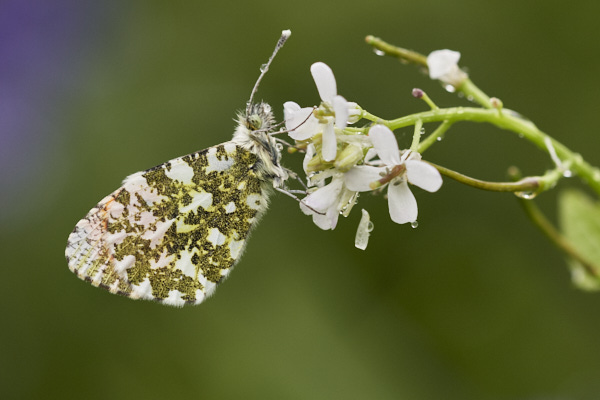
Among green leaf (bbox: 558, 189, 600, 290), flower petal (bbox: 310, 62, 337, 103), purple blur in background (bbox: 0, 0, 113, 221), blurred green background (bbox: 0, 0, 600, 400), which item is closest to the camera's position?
flower petal (bbox: 310, 62, 337, 103)

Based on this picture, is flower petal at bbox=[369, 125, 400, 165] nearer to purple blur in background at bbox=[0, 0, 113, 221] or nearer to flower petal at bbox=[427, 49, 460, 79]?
flower petal at bbox=[427, 49, 460, 79]

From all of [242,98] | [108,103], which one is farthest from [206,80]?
[108,103]

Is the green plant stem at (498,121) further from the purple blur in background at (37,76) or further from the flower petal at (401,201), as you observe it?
the purple blur in background at (37,76)

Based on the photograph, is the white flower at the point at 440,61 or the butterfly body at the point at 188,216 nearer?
the white flower at the point at 440,61

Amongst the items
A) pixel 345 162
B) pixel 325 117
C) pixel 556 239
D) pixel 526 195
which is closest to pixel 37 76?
pixel 325 117

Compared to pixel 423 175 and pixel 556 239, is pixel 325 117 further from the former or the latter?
pixel 556 239

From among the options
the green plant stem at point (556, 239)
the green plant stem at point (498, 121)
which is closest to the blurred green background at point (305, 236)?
the green plant stem at point (556, 239)

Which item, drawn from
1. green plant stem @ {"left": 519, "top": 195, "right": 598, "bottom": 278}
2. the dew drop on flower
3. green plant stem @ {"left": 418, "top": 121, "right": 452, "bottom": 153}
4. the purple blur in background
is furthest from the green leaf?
the purple blur in background
